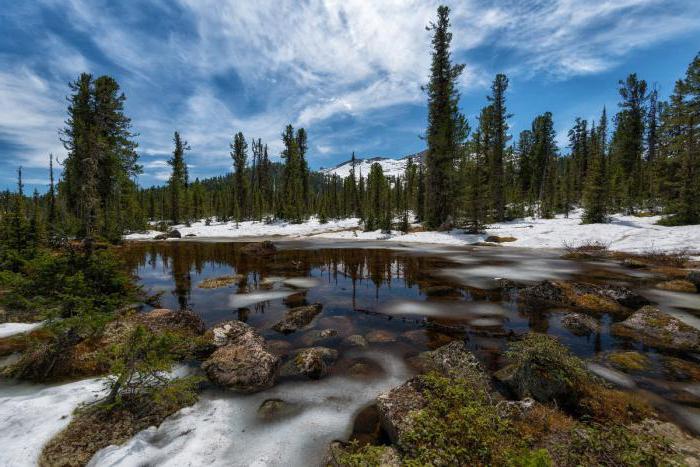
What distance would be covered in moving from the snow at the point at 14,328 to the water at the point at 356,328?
3.61 metres

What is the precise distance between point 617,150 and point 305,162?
54648 millimetres

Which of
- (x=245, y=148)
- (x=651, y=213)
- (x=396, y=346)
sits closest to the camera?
(x=396, y=346)

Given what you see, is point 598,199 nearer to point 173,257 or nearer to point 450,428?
point 450,428

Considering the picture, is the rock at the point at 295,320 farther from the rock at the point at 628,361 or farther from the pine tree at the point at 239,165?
the pine tree at the point at 239,165

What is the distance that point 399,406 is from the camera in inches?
173

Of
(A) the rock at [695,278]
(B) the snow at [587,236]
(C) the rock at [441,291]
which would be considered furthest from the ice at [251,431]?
(B) the snow at [587,236]

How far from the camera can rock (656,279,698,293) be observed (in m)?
11.7

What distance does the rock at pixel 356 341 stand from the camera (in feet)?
25.0

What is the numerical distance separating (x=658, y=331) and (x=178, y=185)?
2655 inches

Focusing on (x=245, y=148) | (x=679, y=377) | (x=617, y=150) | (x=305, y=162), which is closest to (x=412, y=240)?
(x=679, y=377)

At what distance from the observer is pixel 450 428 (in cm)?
337

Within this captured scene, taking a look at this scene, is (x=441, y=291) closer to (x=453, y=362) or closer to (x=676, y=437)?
(x=453, y=362)

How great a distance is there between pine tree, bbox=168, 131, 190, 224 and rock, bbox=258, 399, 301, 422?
63.8m

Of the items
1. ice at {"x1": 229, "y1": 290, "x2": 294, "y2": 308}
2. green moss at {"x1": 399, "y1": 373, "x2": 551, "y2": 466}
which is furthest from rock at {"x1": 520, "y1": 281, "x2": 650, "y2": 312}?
ice at {"x1": 229, "y1": 290, "x2": 294, "y2": 308}
